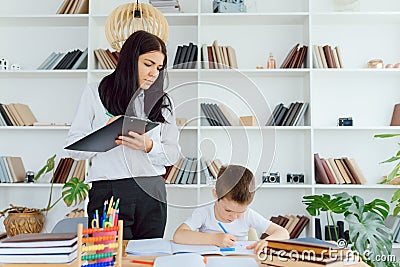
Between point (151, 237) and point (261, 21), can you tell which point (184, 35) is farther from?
point (151, 237)

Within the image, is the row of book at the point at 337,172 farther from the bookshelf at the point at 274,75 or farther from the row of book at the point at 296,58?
the row of book at the point at 296,58

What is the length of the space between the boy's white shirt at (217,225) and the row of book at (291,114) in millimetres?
1499

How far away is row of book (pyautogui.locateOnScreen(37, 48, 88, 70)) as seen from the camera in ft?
11.7

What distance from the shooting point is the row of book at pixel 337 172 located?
3.43 metres

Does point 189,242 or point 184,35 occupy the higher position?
point 184,35

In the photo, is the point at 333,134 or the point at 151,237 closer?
the point at 151,237

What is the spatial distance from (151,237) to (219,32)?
2165 mm

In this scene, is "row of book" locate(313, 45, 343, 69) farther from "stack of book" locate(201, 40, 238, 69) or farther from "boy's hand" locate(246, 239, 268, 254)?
"boy's hand" locate(246, 239, 268, 254)

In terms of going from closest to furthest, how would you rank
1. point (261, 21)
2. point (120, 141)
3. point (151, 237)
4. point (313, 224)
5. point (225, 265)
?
→ point (225, 265)
point (120, 141)
point (151, 237)
point (313, 224)
point (261, 21)

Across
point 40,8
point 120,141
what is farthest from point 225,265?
point 40,8

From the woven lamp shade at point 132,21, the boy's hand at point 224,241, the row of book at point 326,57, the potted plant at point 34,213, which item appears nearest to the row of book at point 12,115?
the potted plant at point 34,213

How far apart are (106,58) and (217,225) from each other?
1927 mm

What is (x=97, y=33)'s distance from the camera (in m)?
3.70

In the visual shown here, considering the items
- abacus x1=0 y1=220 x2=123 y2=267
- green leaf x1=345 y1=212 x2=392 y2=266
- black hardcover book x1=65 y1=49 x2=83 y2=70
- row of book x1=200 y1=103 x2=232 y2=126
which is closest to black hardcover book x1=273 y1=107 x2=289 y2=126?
green leaf x1=345 y1=212 x2=392 y2=266
